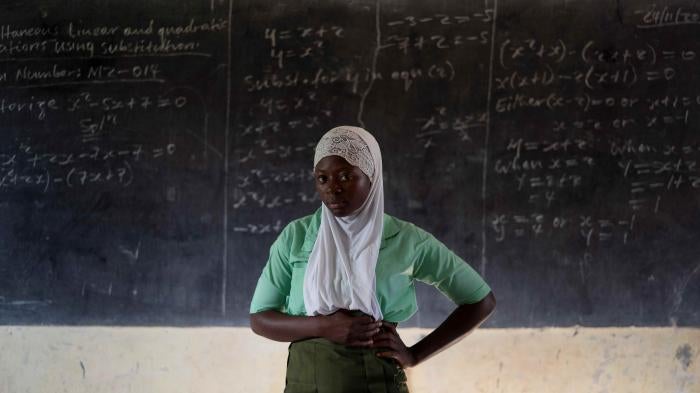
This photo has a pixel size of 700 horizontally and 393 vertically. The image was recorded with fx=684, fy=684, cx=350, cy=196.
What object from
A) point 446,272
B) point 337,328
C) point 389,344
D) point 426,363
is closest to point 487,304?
point 446,272

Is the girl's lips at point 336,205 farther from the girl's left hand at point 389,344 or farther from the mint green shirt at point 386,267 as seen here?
the girl's left hand at point 389,344

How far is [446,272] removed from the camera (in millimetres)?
1558

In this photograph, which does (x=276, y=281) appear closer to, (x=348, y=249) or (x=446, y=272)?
(x=348, y=249)

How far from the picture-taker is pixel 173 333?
9.42ft

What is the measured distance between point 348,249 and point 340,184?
0.14m

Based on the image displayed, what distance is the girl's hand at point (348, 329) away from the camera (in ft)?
4.52

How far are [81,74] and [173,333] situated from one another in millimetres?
1153

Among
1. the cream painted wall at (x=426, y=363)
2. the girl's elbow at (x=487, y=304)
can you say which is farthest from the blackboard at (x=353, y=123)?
the girl's elbow at (x=487, y=304)

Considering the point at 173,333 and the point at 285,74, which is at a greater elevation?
the point at 285,74

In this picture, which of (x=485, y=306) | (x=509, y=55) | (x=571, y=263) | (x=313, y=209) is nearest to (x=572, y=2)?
(x=509, y=55)

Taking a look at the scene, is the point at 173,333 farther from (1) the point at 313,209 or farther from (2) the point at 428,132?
(2) the point at 428,132

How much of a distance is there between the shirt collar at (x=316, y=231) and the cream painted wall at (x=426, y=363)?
1449 millimetres

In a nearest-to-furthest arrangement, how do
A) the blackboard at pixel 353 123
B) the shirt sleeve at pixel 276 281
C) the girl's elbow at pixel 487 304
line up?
1. the shirt sleeve at pixel 276 281
2. the girl's elbow at pixel 487 304
3. the blackboard at pixel 353 123

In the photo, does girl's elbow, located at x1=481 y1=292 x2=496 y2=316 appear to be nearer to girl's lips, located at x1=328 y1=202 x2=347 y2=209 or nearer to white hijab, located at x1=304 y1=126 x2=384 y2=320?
white hijab, located at x1=304 y1=126 x2=384 y2=320
